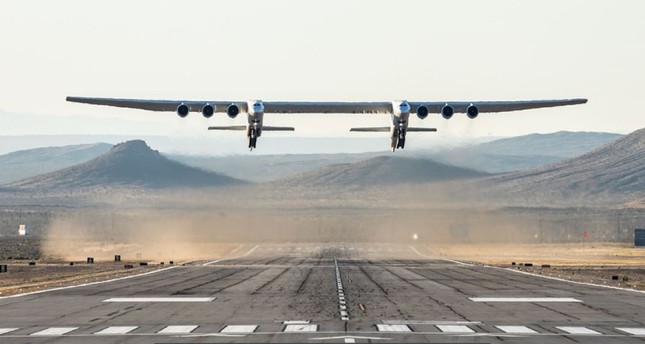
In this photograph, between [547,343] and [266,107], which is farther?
[266,107]

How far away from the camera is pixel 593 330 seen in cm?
3064

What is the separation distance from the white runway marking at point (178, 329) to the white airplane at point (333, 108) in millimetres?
30639

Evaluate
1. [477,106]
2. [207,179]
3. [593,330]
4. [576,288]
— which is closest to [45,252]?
[207,179]

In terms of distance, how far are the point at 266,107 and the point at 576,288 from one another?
2371cm

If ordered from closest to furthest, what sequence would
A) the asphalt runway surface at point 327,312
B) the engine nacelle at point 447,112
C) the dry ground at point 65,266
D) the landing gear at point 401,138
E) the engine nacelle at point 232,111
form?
the asphalt runway surface at point 327,312 → the dry ground at point 65,266 → the engine nacelle at point 232,111 → the landing gear at point 401,138 → the engine nacelle at point 447,112

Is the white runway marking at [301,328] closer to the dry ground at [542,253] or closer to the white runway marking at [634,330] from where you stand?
the white runway marking at [634,330]

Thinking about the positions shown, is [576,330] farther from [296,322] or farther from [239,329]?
[239,329]

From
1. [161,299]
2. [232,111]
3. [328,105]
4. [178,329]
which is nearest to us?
[178,329]

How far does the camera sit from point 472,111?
217 feet

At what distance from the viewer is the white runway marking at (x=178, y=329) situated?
99.5 feet

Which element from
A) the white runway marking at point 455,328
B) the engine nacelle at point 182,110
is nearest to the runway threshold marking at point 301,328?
the white runway marking at point 455,328

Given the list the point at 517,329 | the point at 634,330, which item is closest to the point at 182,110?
the point at 517,329

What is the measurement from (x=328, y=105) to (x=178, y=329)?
130ft

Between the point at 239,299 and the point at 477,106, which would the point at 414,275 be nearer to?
the point at 477,106
